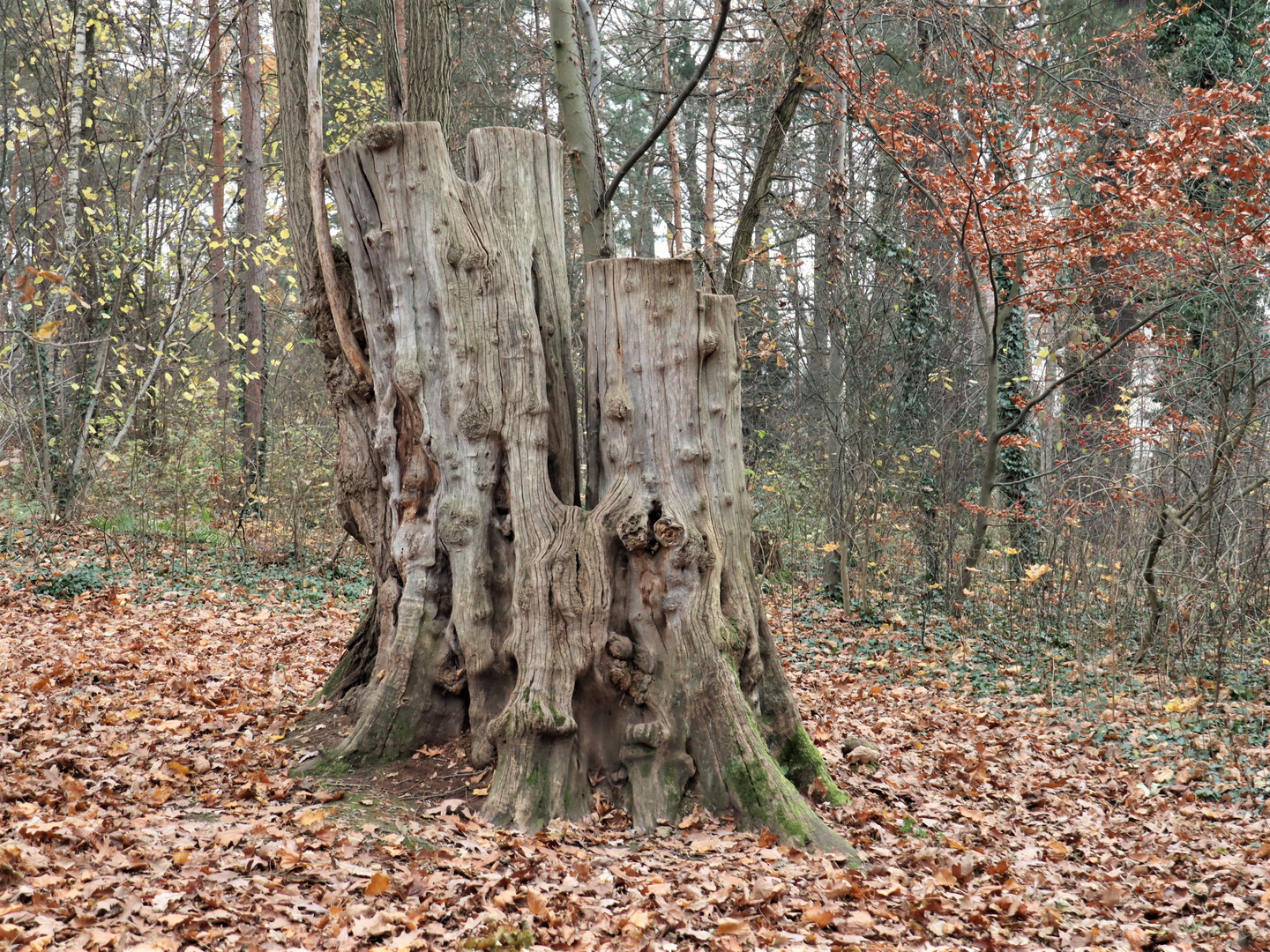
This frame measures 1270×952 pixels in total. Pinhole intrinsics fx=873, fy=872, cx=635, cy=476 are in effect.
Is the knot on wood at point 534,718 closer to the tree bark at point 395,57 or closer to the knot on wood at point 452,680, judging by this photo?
the knot on wood at point 452,680

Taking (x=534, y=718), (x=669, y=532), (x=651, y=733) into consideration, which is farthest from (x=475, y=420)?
(x=651, y=733)

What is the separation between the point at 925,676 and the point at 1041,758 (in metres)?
1.97

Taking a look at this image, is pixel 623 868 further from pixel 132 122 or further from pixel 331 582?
pixel 132 122

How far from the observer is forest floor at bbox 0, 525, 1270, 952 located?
9.84 feet

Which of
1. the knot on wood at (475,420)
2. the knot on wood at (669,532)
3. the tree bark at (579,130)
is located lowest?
the knot on wood at (669,532)

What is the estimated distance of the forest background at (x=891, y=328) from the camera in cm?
772

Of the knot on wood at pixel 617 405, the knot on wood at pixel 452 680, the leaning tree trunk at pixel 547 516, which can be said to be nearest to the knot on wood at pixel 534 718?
the leaning tree trunk at pixel 547 516

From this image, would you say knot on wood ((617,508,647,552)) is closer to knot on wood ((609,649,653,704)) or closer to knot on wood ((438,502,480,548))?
knot on wood ((609,649,653,704))

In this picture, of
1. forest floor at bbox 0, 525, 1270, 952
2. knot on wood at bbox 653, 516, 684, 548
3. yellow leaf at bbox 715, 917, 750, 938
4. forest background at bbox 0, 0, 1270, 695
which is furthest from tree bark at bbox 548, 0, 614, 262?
yellow leaf at bbox 715, 917, 750, 938

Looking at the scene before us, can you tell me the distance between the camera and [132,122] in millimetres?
12312

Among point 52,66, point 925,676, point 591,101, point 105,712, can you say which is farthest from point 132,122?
point 925,676

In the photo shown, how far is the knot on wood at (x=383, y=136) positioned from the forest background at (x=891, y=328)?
2497 mm

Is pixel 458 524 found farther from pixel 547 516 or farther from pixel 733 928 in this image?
pixel 733 928

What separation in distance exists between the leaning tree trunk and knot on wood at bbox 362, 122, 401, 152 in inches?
0.4
